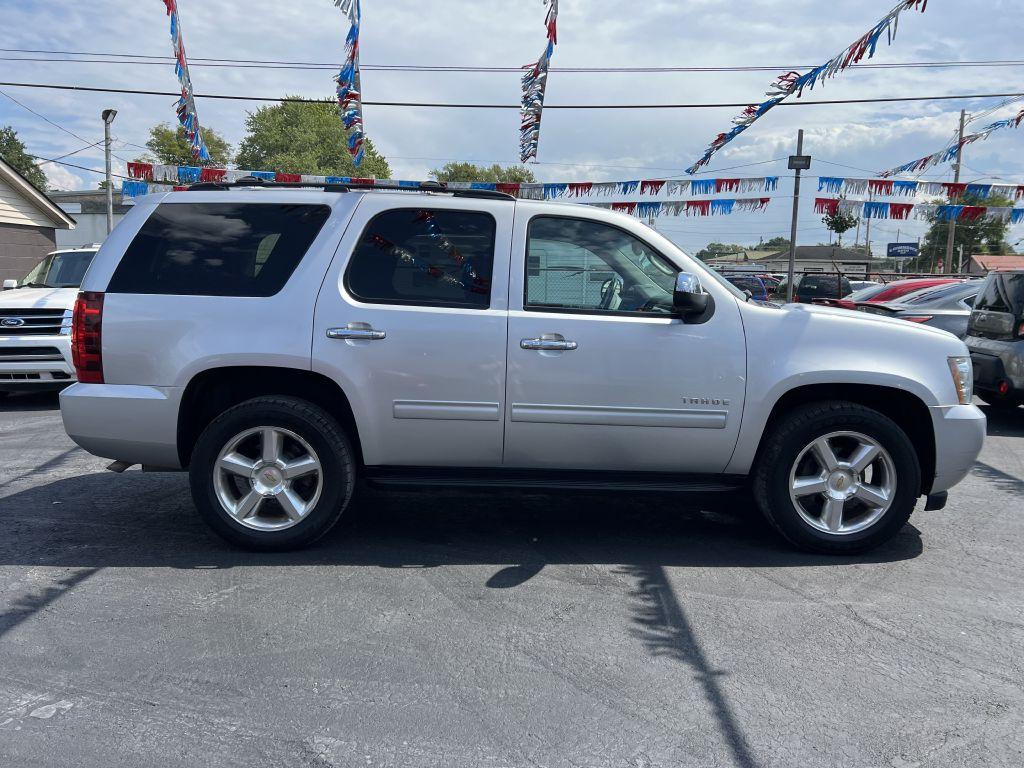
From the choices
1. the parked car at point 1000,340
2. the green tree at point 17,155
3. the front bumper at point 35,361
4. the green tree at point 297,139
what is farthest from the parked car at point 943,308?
the green tree at point 17,155

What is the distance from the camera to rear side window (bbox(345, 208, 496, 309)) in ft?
14.6

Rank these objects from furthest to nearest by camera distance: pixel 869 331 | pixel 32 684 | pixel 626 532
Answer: pixel 626 532
pixel 869 331
pixel 32 684

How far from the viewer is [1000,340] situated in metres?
8.28

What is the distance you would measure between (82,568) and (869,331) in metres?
4.31

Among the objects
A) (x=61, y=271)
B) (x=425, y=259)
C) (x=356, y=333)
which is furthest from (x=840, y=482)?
(x=61, y=271)

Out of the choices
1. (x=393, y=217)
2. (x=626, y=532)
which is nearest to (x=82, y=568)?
(x=393, y=217)

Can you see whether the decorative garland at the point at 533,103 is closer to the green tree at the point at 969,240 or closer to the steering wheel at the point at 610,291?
the steering wheel at the point at 610,291

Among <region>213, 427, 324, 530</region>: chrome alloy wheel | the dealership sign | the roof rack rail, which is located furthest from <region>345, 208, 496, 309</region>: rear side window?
the dealership sign

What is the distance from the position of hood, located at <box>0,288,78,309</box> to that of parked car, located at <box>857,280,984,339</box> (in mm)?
9743

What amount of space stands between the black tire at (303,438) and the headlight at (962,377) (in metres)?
3.30

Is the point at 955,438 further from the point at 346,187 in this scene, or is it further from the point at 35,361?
the point at 35,361

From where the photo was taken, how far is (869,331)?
14.6 feet

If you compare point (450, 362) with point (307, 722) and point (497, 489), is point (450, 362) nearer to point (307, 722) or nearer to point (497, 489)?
point (497, 489)

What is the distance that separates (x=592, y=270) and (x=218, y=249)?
80.3 inches
